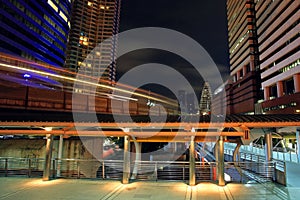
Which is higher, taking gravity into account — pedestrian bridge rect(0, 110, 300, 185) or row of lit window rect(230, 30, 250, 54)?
row of lit window rect(230, 30, 250, 54)

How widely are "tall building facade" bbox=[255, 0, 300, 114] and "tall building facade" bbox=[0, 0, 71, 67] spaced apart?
5927 cm

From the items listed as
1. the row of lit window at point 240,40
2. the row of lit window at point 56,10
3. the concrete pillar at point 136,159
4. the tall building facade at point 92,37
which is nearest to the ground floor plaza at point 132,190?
the concrete pillar at point 136,159

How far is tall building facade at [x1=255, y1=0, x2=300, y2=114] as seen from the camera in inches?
1578

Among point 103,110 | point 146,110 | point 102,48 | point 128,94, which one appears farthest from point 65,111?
point 102,48

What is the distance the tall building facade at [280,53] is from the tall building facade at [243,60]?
605 centimetres

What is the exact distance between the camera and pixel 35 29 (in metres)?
51.2

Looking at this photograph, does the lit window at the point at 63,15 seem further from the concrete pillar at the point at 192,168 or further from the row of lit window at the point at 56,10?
the concrete pillar at the point at 192,168

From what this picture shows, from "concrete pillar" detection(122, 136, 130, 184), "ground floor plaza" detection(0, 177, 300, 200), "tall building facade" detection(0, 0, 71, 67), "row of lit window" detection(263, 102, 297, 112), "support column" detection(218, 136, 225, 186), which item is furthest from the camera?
"tall building facade" detection(0, 0, 71, 67)

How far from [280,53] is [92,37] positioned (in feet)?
332

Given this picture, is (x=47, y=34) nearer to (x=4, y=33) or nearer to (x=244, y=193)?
(x=4, y=33)

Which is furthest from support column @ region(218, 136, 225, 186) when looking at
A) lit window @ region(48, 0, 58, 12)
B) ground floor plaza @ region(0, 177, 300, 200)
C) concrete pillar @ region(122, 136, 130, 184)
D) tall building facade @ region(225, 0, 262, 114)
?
lit window @ region(48, 0, 58, 12)

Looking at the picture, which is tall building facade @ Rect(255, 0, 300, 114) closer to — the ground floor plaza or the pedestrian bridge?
the pedestrian bridge

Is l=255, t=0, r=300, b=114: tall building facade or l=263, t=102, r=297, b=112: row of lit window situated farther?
l=255, t=0, r=300, b=114: tall building facade

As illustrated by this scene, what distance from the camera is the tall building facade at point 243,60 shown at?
6062 centimetres
